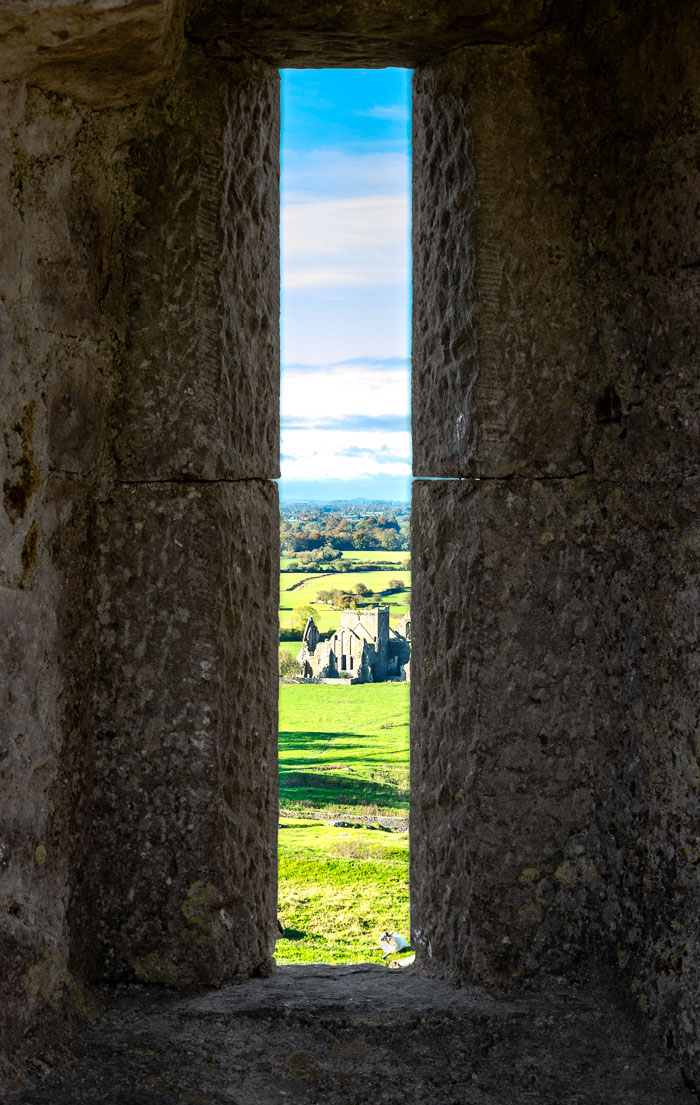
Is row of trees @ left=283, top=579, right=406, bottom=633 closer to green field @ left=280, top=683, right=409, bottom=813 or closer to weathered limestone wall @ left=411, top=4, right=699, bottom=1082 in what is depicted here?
green field @ left=280, top=683, right=409, bottom=813

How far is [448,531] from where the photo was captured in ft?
8.11

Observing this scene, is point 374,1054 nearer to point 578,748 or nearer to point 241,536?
point 578,748

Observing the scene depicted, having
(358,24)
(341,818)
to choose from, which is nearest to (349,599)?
(341,818)

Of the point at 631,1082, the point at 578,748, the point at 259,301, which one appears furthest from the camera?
the point at 259,301

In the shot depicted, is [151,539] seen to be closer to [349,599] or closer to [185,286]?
[185,286]

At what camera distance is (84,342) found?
7.63ft

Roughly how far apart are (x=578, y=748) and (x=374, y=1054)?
2.70ft

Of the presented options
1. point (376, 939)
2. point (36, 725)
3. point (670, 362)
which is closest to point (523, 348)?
point (670, 362)

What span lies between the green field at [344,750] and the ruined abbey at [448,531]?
19.6 metres

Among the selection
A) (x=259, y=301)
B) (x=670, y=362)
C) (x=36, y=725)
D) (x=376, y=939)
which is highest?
(x=259, y=301)

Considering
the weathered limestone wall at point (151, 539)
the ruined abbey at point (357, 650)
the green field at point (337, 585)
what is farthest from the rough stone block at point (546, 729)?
the ruined abbey at point (357, 650)

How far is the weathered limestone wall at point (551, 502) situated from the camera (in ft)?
7.62

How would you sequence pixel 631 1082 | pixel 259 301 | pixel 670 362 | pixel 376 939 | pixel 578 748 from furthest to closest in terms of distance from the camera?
pixel 376 939 < pixel 259 301 < pixel 578 748 < pixel 670 362 < pixel 631 1082

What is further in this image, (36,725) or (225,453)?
(225,453)
